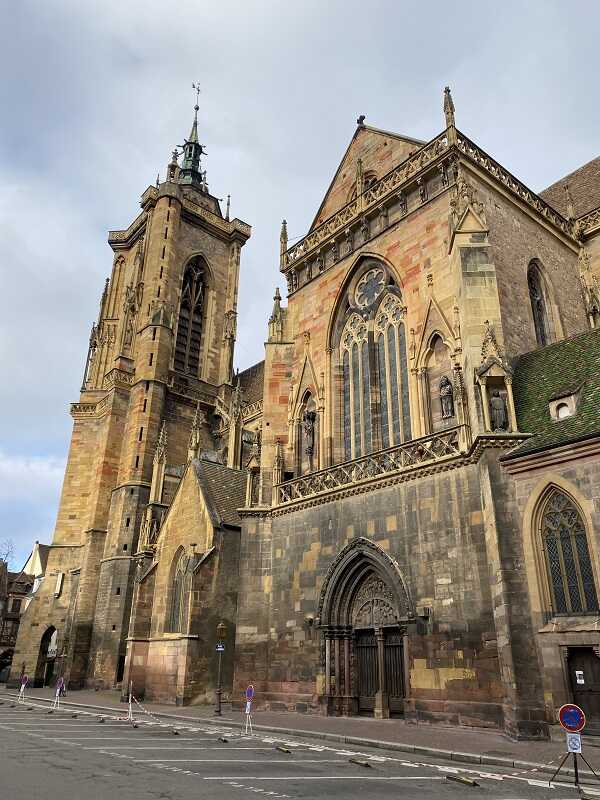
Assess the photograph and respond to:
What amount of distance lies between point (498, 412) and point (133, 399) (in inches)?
955

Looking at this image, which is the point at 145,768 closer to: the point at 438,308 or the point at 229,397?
the point at 438,308

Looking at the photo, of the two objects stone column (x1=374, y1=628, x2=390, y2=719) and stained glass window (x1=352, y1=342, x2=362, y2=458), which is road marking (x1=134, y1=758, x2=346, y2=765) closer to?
stone column (x1=374, y1=628, x2=390, y2=719)

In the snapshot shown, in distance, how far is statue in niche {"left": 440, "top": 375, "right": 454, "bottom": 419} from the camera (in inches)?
630

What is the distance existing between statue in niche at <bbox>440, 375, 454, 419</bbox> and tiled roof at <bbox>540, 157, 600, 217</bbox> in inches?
456

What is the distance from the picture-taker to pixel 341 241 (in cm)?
2159

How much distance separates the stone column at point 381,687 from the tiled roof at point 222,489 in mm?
6935

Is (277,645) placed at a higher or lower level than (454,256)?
lower

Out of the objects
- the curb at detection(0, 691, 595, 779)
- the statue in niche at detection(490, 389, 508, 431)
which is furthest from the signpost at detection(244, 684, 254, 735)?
the statue in niche at detection(490, 389, 508, 431)

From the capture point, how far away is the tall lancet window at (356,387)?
18.8 metres

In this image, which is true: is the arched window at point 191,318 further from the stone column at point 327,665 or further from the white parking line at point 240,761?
the white parking line at point 240,761

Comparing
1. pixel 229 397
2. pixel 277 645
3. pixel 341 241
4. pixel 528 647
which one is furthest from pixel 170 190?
pixel 528 647

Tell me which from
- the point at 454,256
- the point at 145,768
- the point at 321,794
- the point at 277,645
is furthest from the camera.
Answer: the point at 277,645

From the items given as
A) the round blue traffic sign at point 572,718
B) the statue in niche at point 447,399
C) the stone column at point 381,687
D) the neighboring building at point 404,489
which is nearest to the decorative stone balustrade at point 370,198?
the neighboring building at point 404,489

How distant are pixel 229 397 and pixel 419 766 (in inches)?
1203
